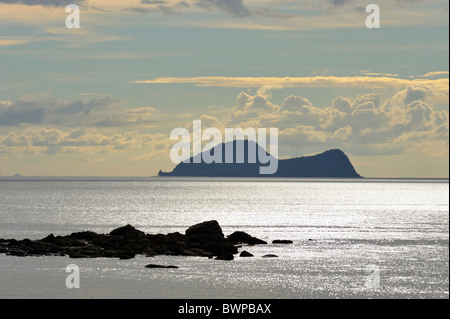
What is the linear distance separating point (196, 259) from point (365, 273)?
17.5 meters

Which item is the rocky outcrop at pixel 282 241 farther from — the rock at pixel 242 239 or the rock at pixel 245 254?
the rock at pixel 245 254

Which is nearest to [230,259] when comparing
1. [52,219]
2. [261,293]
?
[261,293]

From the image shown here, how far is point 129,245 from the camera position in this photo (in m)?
71.3

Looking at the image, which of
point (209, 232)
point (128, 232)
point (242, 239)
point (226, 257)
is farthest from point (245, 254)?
point (128, 232)

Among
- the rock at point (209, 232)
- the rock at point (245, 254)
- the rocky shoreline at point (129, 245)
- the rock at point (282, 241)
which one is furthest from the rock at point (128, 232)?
the rock at point (282, 241)

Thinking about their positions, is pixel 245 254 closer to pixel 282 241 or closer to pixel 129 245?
pixel 129 245

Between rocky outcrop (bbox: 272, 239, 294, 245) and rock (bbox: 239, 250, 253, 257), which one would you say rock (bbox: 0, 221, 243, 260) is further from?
rocky outcrop (bbox: 272, 239, 294, 245)

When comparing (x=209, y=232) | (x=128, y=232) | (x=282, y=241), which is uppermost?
(x=209, y=232)

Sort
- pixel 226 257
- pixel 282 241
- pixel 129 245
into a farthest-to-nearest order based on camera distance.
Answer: pixel 282 241
pixel 129 245
pixel 226 257

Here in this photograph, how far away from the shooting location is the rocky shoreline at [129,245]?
226 ft

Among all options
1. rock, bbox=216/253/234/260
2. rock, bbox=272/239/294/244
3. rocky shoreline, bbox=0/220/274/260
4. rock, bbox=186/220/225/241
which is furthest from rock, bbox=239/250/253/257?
rock, bbox=272/239/294/244

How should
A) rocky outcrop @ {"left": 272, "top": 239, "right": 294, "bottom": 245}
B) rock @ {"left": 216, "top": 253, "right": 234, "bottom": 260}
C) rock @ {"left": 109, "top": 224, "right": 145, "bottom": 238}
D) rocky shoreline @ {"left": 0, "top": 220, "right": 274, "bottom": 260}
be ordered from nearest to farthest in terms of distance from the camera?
Answer: 1. rock @ {"left": 216, "top": 253, "right": 234, "bottom": 260}
2. rocky shoreline @ {"left": 0, "top": 220, "right": 274, "bottom": 260}
3. rock @ {"left": 109, "top": 224, "right": 145, "bottom": 238}
4. rocky outcrop @ {"left": 272, "top": 239, "right": 294, "bottom": 245}

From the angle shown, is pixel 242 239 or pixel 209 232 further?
pixel 242 239

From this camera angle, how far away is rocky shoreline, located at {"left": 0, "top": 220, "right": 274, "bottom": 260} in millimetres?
69006
